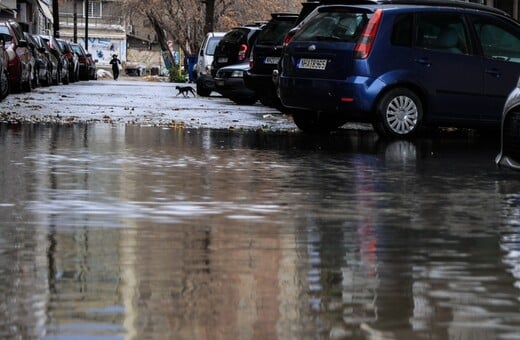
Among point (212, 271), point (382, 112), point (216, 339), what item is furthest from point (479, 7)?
point (216, 339)

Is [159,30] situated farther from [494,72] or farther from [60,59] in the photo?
[494,72]

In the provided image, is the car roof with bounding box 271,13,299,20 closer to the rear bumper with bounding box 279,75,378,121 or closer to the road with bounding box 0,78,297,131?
the road with bounding box 0,78,297,131

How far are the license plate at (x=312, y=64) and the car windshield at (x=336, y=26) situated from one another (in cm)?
33

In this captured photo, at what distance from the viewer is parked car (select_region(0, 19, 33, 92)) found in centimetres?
3033

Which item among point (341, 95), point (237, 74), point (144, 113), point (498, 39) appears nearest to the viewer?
point (341, 95)

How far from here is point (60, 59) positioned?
46.5 metres

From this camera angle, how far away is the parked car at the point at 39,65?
36.7 metres

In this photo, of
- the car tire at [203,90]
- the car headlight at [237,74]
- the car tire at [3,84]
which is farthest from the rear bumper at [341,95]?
the car tire at [203,90]

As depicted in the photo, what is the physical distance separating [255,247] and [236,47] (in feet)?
78.8

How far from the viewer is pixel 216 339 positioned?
490cm

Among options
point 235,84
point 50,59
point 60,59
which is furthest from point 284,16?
point 60,59

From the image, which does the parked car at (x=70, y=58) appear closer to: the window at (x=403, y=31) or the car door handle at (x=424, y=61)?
the window at (x=403, y=31)

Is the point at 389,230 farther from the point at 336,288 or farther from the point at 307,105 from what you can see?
the point at 307,105

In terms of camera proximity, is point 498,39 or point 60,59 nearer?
point 498,39
